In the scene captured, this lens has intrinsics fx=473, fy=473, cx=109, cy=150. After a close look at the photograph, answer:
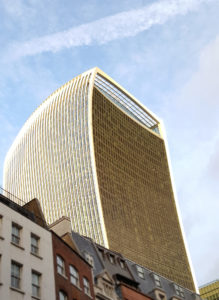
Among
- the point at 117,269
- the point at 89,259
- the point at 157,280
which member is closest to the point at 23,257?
the point at 89,259

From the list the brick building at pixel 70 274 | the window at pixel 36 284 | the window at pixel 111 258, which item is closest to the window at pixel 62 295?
the brick building at pixel 70 274

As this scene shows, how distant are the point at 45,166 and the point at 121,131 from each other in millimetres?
31474

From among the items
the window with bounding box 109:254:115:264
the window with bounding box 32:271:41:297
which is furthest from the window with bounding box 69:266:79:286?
the window with bounding box 109:254:115:264

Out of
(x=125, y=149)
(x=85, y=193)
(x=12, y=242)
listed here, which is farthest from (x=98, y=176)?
(x=12, y=242)

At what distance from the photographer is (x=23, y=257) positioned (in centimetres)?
3259

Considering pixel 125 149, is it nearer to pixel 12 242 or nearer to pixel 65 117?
pixel 65 117

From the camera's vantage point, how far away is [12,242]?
3238 cm

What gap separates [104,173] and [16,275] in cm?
12748

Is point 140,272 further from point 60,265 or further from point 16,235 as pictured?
point 16,235

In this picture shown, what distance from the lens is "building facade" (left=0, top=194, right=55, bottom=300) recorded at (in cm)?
3011

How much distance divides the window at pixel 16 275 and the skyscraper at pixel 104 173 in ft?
355

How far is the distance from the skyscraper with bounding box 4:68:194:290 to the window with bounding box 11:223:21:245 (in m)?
106

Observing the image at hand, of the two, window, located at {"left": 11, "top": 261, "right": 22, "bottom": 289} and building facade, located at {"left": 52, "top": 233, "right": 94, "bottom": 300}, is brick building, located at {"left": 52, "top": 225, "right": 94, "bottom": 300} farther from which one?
window, located at {"left": 11, "top": 261, "right": 22, "bottom": 289}

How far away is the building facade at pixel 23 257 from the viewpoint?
30109mm
